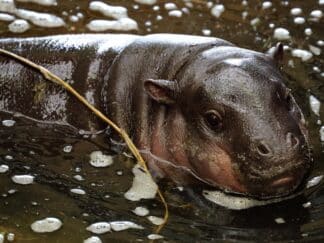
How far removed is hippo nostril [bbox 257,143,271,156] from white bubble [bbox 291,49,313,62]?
222 centimetres

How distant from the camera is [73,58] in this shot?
204 inches

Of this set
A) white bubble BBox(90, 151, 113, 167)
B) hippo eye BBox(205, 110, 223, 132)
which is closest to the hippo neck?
white bubble BBox(90, 151, 113, 167)

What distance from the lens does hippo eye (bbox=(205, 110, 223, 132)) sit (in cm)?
421

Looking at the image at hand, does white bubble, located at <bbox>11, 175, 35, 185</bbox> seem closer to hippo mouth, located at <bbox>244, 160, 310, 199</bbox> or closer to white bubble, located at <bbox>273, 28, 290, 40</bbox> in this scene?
hippo mouth, located at <bbox>244, 160, 310, 199</bbox>

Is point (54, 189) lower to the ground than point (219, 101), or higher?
lower

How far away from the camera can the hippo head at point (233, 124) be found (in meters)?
3.99

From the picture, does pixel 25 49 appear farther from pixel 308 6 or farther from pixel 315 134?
pixel 308 6

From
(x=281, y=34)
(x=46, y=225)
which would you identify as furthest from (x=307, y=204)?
(x=281, y=34)

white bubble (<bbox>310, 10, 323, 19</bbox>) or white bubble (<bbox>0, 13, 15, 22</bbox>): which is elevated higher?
white bubble (<bbox>310, 10, 323, 19</bbox>)

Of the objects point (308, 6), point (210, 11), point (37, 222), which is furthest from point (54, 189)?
point (308, 6)

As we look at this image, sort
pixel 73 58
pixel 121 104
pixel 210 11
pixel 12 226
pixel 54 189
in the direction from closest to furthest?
1. pixel 12 226
2. pixel 54 189
3. pixel 121 104
4. pixel 73 58
5. pixel 210 11

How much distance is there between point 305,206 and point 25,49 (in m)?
2.37

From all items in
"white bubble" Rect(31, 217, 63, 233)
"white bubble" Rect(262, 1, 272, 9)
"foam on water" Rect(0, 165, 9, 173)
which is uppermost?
"white bubble" Rect(262, 1, 272, 9)

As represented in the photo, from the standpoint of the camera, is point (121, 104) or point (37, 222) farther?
point (121, 104)
